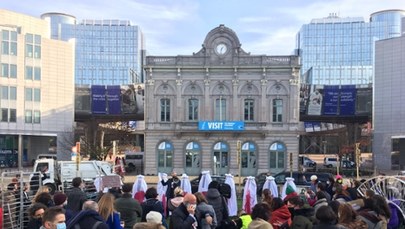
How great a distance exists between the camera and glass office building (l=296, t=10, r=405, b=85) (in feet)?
480

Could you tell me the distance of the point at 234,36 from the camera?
45375mm

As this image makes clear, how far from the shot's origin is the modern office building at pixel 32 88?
5588 cm

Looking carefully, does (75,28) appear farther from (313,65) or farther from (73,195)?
(73,195)

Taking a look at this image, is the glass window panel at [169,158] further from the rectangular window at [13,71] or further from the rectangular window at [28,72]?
the rectangular window at [13,71]

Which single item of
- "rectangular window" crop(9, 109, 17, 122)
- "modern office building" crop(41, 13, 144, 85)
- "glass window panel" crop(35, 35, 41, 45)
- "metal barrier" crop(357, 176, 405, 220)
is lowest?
"metal barrier" crop(357, 176, 405, 220)

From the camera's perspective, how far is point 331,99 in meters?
56.9

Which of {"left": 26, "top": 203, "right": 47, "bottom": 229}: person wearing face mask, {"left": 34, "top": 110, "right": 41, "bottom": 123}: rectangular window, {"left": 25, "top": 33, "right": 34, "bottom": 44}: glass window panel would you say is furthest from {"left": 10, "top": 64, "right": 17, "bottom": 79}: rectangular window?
{"left": 26, "top": 203, "right": 47, "bottom": 229}: person wearing face mask

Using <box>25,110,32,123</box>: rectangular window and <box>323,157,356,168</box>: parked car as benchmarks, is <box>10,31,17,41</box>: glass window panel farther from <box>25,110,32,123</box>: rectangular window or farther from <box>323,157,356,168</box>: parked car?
<box>323,157,356,168</box>: parked car

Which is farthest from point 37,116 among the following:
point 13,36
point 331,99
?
point 331,99

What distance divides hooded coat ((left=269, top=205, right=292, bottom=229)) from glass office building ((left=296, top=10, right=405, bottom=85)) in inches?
5544

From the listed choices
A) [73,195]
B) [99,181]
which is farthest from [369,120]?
[73,195]

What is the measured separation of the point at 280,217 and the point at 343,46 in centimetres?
14948

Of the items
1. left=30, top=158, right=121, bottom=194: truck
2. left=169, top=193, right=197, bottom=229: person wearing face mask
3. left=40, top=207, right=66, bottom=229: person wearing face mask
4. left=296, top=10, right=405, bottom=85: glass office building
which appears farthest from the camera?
left=296, top=10, right=405, bottom=85: glass office building

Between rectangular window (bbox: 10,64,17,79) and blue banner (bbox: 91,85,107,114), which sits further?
blue banner (bbox: 91,85,107,114)
